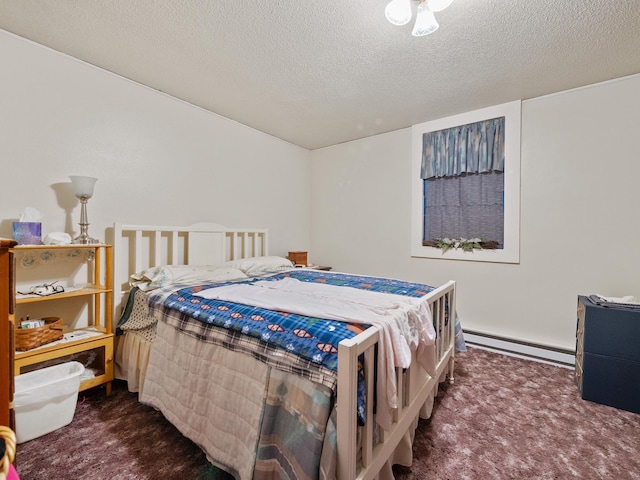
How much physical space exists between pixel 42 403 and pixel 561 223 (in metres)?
4.15

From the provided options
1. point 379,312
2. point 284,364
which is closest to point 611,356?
point 379,312

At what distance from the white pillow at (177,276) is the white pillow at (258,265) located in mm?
254

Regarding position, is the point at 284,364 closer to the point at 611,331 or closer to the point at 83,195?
the point at 83,195

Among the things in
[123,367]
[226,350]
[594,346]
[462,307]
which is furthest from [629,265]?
[123,367]

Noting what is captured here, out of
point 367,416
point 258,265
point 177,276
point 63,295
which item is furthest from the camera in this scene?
point 258,265

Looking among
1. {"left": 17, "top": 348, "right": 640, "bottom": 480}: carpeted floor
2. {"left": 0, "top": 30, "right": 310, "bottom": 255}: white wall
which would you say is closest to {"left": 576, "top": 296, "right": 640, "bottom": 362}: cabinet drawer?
{"left": 17, "top": 348, "right": 640, "bottom": 480}: carpeted floor

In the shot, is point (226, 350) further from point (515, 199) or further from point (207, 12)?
point (515, 199)

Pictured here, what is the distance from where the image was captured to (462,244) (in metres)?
3.29

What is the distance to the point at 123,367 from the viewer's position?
2.29 m

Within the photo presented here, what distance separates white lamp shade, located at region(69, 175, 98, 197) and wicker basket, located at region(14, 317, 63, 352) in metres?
0.89

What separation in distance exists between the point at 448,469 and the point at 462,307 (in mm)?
2099

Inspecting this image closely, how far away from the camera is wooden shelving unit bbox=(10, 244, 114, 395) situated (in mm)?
1840

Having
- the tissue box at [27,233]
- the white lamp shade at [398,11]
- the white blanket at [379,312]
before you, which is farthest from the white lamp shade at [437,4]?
the tissue box at [27,233]

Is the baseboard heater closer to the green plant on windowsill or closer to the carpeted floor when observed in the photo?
the carpeted floor
